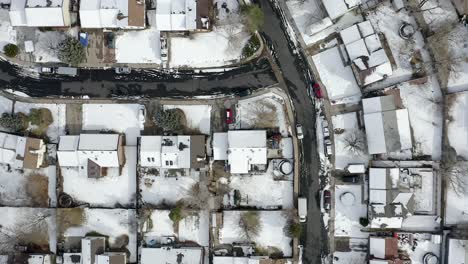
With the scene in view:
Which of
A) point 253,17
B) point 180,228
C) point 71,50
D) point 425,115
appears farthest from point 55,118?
point 425,115

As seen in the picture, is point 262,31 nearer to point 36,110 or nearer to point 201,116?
point 201,116

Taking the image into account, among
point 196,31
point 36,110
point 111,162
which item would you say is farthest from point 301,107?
point 36,110

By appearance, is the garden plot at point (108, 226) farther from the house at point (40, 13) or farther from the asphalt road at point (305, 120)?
the house at point (40, 13)

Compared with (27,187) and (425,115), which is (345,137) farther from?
(27,187)

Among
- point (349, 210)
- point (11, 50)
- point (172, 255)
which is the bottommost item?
point (172, 255)

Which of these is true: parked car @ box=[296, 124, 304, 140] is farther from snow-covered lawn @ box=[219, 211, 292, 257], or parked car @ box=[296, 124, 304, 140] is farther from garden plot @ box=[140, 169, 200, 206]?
garden plot @ box=[140, 169, 200, 206]

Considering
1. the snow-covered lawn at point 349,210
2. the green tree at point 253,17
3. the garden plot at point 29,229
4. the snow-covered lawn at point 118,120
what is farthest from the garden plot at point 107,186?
the snow-covered lawn at point 349,210
